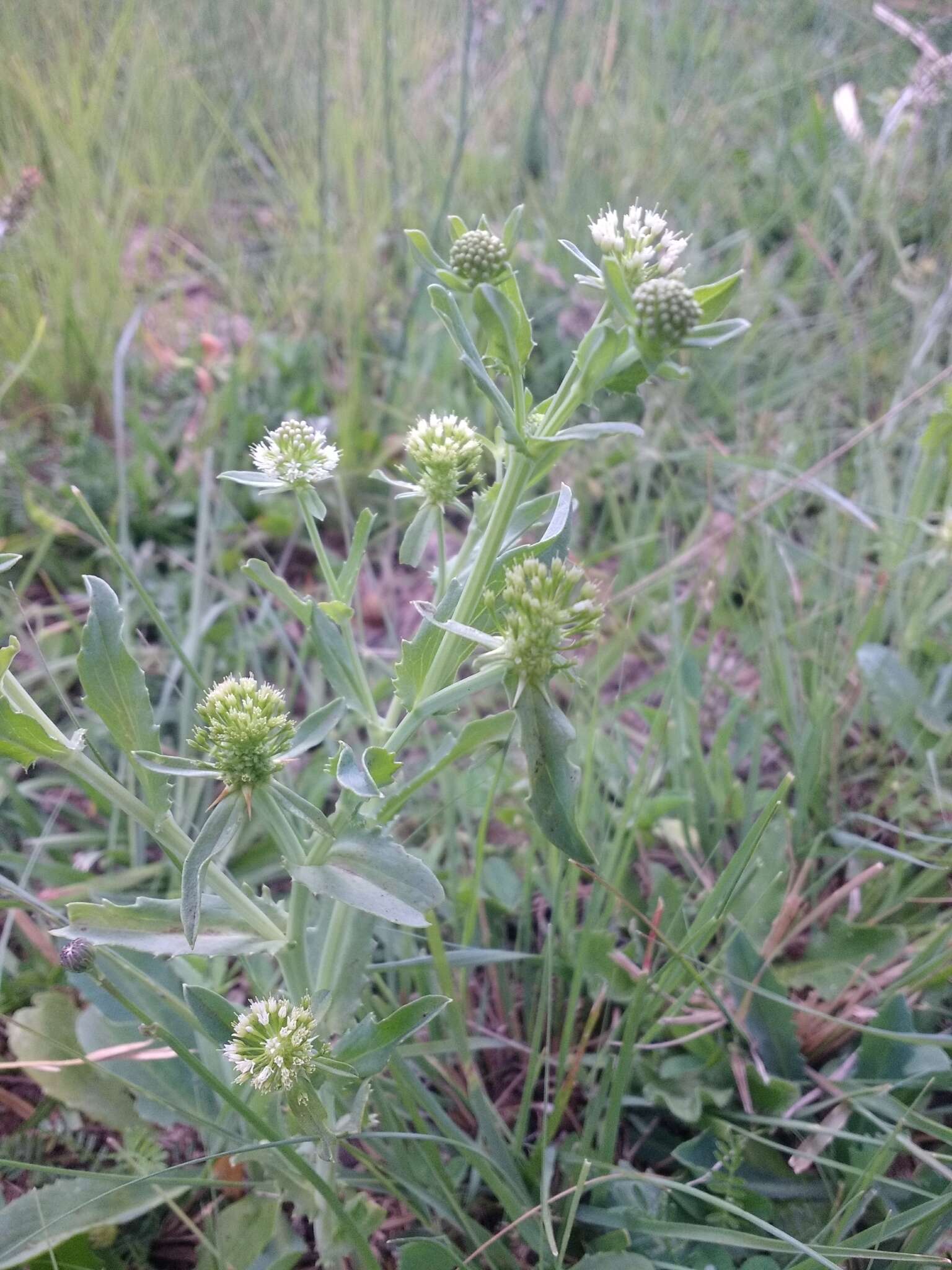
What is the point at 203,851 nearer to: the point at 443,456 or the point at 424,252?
the point at 443,456

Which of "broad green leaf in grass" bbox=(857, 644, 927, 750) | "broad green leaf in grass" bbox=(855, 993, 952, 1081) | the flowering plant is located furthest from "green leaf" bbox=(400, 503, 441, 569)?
"broad green leaf in grass" bbox=(857, 644, 927, 750)

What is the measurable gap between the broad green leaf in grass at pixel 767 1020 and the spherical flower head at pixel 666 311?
37.2 inches

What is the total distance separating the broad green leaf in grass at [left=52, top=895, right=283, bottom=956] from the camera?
0.97 metres

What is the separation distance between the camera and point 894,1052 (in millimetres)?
1306

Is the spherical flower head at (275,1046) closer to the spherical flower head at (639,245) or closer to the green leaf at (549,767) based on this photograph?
the green leaf at (549,767)

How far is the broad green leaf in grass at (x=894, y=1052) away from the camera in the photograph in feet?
4.21

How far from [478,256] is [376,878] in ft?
2.21

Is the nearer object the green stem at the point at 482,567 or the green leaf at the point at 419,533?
the green stem at the point at 482,567

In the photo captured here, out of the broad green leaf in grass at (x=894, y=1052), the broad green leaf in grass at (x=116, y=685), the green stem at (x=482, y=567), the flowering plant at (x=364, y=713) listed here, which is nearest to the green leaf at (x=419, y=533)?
the flowering plant at (x=364, y=713)

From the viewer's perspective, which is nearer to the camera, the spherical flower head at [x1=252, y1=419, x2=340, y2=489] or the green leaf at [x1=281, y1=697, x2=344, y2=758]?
the green leaf at [x1=281, y1=697, x2=344, y2=758]

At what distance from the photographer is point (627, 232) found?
0.96m

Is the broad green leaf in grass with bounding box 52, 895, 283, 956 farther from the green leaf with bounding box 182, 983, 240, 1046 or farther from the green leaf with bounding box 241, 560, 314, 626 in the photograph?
the green leaf with bounding box 241, 560, 314, 626

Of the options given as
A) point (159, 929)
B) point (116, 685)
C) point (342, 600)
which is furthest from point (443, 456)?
point (159, 929)

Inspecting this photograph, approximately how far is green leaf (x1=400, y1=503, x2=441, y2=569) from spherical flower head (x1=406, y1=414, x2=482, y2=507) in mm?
17
